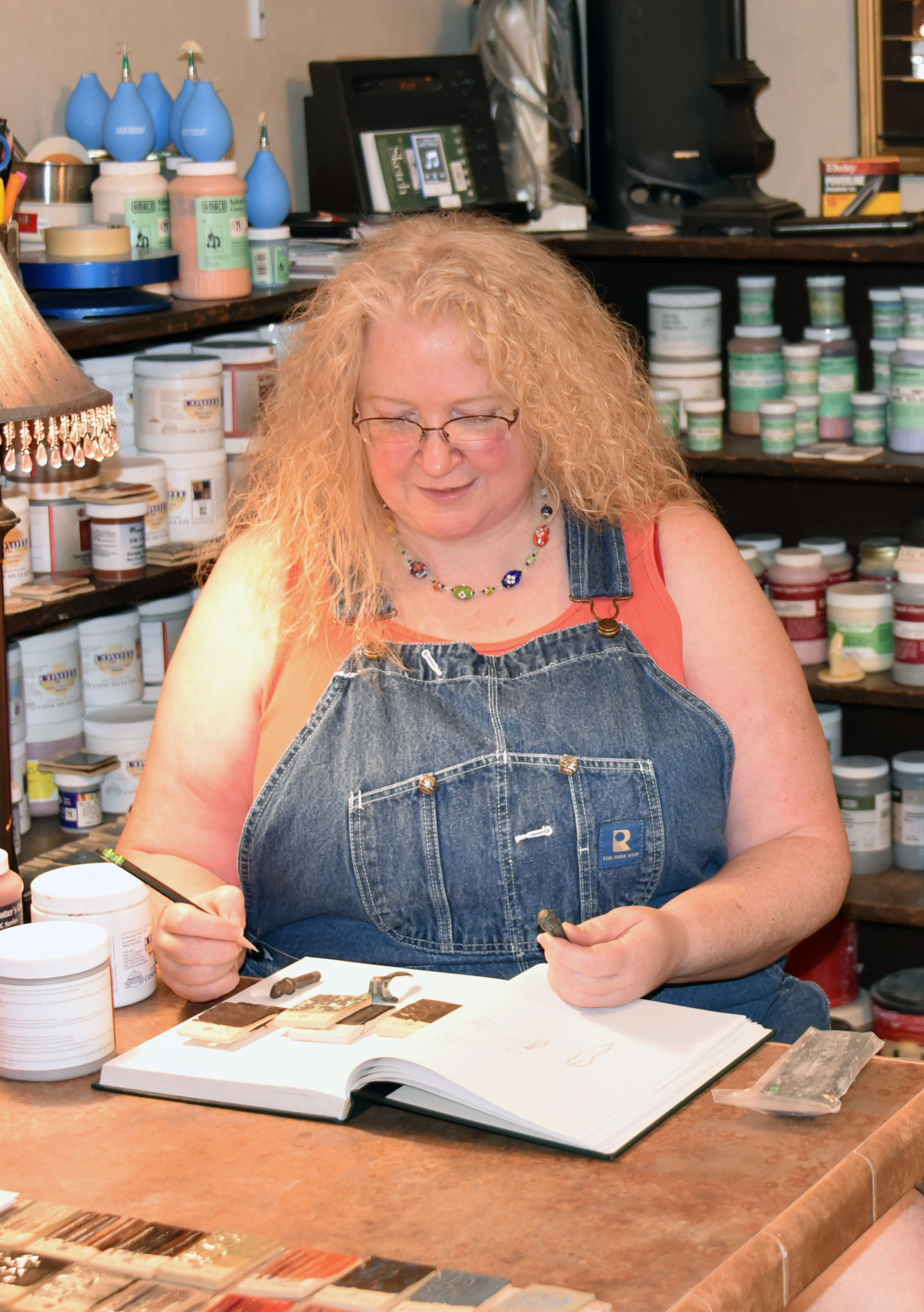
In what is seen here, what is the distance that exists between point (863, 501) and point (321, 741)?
6.02ft

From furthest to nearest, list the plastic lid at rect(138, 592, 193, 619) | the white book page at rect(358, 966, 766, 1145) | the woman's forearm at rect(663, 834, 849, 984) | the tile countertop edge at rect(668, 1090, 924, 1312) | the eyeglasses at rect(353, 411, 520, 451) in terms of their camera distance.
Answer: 1. the plastic lid at rect(138, 592, 193, 619)
2. the eyeglasses at rect(353, 411, 520, 451)
3. the woman's forearm at rect(663, 834, 849, 984)
4. the white book page at rect(358, 966, 766, 1145)
5. the tile countertop edge at rect(668, 1090, 924, 1312)

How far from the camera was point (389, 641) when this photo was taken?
1769 mm

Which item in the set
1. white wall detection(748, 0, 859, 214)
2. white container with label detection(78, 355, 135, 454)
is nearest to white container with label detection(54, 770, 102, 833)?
white container with label detection(78, 355, 135, 454)

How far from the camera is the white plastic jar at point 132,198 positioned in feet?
7.86

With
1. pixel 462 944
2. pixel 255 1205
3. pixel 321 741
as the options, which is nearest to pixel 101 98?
pixel 321 741

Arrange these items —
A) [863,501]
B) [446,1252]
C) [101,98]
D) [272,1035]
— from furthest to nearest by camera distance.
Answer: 1. [863,501]
2. [101,98]
3. [272,1035]
4. [446,1252]

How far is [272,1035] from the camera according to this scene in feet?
→ 4.44

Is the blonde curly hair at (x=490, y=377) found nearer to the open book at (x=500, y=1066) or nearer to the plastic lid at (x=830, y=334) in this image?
the open book at (x=500, y=1066)

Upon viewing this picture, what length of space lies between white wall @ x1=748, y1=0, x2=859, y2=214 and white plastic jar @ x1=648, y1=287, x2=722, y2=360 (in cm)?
42

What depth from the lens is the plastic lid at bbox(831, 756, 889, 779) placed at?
301 cm

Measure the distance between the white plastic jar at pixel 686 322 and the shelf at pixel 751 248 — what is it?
8 centimetres

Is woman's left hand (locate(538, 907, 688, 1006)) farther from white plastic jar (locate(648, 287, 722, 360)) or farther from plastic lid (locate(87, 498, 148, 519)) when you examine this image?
white plastic jar (locate(648, 287, 722, 360))

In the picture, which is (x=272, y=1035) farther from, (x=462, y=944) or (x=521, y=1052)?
(x=462, y=944)

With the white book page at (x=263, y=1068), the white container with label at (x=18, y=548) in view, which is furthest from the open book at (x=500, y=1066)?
the white container with label at (x=18, y=548)
